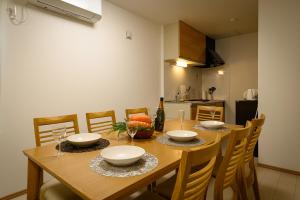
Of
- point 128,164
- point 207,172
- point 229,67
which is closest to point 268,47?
point 229,67

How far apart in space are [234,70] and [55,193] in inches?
172

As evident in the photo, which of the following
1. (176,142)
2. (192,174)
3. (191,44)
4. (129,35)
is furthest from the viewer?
(191,44)

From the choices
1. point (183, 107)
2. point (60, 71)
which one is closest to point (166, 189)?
point (60, 71)

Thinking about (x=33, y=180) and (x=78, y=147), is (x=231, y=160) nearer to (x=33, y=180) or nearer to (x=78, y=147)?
(x=78, y=147)

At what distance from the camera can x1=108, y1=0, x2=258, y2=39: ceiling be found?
9.27 feet

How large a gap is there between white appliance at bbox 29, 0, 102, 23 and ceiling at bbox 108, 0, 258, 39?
1.71 ft

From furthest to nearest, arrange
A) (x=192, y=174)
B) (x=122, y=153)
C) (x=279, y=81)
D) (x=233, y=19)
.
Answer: (x=233, y=19)
(x=279, y=81)
(x=122, y=153)
(x=192, y=174)

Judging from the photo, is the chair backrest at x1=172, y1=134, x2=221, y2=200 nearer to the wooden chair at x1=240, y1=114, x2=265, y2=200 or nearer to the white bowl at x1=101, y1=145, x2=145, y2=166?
the white bowl at x1=101, y1=145, x2=145, y2=166

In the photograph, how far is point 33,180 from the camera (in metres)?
1.25

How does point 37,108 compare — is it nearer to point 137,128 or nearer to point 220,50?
Result: point 137,128

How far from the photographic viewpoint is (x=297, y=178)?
7.70ft

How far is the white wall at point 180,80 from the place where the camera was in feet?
Answer: 12.8

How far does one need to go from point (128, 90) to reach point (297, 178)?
258 centimetres

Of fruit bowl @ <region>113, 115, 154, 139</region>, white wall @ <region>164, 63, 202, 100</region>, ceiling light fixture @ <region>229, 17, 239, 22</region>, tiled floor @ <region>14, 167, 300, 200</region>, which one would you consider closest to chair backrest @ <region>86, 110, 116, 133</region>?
fruit bowl @ <region>113, 115, 154, 139</region>
